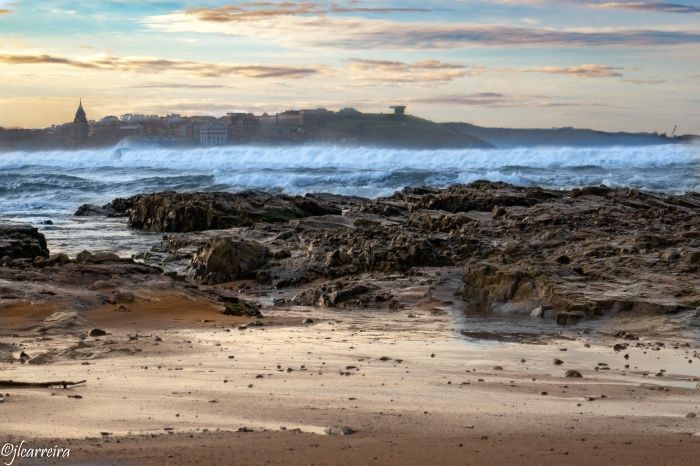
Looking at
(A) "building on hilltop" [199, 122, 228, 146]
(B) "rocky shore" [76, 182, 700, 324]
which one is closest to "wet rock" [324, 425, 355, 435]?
(B) "rocky shore" [76, 182, 700, 324]

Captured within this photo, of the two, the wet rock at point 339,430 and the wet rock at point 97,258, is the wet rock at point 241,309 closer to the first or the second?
the wet rock at point 97,258

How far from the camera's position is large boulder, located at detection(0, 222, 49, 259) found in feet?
39.9

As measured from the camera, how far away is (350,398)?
513cm

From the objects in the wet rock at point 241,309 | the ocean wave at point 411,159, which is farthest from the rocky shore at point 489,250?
the ocean wave at point 411,159

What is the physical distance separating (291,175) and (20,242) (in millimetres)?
29913

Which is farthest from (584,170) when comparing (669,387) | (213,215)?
(669,387)

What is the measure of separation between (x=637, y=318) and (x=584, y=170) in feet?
134

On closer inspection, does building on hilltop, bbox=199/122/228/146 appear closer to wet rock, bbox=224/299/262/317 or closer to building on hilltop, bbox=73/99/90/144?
building on hilltop, bbox=73/99/90/144

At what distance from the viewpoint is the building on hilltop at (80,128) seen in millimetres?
103000

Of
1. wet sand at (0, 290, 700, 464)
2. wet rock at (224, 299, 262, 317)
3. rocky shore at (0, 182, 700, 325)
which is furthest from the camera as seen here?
rocky shore at (0, 182, 700, 325)

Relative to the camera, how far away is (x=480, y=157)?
60.3 metres

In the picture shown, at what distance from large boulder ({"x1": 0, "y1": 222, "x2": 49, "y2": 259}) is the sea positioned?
2.24 meters
